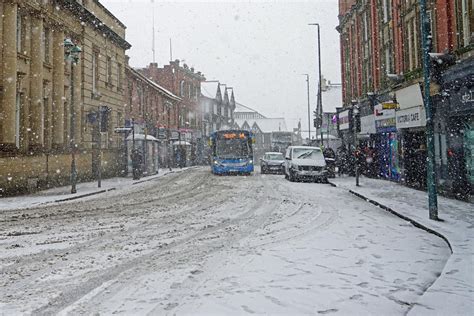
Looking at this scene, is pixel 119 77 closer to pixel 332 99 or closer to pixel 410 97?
pixel 410 97

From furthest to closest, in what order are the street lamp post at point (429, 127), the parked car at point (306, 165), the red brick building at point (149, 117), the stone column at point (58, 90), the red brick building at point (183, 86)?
1. the red brick building at point (183, 86)
2. the red brick building at point (149, 117)
3. the parked car at point (306, 165)
4. the stone column at point (58, 90)
5. the street lamp post at point (429, 127)

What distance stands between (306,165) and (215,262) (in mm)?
16390

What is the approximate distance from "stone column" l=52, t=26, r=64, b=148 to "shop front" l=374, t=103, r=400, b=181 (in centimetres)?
1484

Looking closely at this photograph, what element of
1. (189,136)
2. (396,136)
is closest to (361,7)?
(396,136)

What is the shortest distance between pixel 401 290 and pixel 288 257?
1802 millimetres

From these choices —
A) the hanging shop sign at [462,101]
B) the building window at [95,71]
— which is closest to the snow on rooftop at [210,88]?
A: the building window at [95,71]

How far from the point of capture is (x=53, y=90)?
68.0ft

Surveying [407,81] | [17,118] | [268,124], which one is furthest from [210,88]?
[407,81]

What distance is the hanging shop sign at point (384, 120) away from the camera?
766 inches

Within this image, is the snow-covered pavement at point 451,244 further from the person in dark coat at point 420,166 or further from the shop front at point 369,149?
the shop front at point 369,149

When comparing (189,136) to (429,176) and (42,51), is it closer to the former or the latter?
(42,51)

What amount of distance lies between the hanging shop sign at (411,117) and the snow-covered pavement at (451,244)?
295cm

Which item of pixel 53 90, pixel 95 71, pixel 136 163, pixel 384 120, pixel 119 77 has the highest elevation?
pixel 119 77

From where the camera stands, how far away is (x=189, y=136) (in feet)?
196
